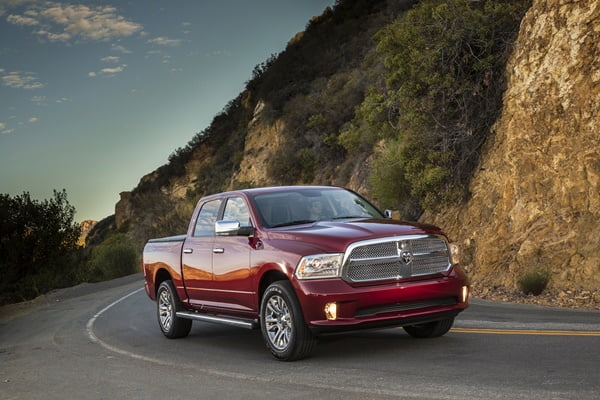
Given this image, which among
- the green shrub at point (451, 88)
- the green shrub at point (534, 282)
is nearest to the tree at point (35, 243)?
the green shrub at point (451, 88)

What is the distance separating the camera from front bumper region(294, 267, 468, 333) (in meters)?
8.24

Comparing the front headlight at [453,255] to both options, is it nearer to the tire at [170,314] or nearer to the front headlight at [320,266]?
the front headlight at [320,266]

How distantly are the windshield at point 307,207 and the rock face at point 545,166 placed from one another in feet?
23.4

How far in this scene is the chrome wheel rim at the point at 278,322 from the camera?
8.73 m

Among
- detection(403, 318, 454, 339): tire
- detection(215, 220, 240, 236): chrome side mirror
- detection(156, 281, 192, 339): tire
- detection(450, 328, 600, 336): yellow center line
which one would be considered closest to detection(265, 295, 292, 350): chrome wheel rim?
detection(215, 220, 240, 236): chrome side mirror

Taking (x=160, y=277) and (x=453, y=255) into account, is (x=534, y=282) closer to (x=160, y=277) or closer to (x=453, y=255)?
(x=453, y=255)

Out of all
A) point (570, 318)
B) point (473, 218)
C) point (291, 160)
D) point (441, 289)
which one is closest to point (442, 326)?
point (441, 289)

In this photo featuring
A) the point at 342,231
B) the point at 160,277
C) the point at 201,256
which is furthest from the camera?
the point at 160,277

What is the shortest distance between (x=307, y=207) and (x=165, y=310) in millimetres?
3419

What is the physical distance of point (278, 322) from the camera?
350 inches

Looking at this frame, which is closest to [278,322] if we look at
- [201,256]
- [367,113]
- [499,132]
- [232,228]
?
[232,228]

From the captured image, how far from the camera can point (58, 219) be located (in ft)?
122

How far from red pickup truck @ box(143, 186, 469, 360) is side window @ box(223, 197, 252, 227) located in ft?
0.05

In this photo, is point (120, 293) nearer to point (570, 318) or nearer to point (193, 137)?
point (570, 318)
